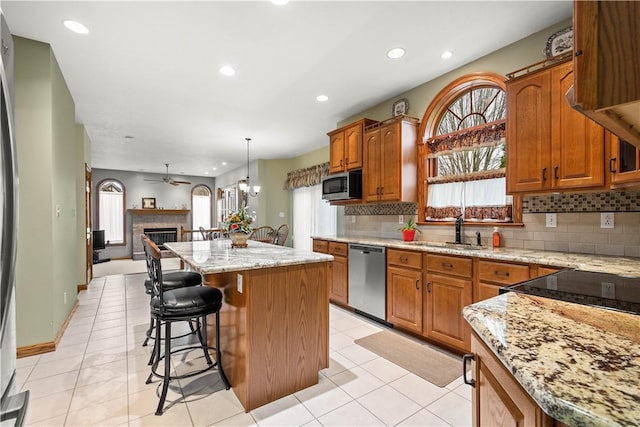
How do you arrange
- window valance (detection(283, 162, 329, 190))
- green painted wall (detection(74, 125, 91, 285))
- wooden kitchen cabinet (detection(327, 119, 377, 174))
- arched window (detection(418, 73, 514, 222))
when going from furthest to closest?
window valance (detection(283, 162, 329, 190))
green painted wall (detection(74, 125, 91, 285))
wooden kitchen cabinet (detection(327, 119, 377, 174))
arched window (detection(418, 73, 514, 222))

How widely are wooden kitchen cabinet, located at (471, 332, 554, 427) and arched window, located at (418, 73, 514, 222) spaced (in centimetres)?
240

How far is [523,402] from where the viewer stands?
0.60 metres

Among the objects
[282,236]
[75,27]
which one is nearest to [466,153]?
[75,27]

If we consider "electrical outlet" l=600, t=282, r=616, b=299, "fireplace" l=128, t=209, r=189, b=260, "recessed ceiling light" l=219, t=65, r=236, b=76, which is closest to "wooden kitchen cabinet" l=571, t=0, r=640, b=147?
"electrical outlet" l=600, t=282, r=616, b=299

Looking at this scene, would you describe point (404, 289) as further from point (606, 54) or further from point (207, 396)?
point (606, 54)

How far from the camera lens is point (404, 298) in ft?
9.80

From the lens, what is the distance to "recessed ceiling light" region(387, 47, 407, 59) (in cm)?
277

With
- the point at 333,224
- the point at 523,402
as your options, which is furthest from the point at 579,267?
the point at 333,224

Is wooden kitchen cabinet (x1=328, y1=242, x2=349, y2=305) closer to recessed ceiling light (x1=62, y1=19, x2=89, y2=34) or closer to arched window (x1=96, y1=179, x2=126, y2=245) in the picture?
recessed ceiling light (x1=62, y1=19, x2=89, y2=34)

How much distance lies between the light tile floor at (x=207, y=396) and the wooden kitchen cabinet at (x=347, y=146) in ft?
7.68

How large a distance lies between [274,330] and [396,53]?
2.65 metres

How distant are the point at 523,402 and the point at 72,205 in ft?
15.1

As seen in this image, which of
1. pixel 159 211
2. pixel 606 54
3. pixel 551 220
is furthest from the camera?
pixel 159 211

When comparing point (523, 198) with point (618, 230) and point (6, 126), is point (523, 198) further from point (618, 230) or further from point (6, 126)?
point (6, 126)
